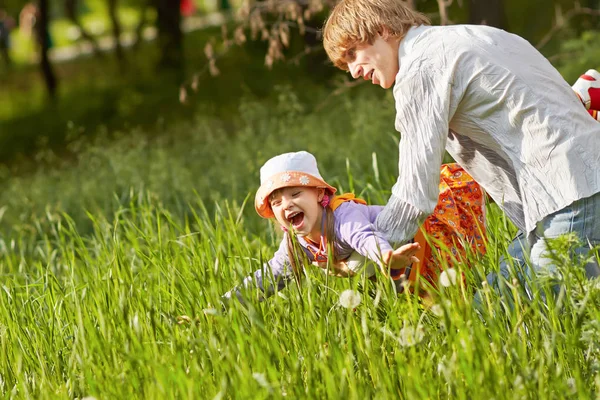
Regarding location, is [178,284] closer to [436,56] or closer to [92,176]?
[436,56]

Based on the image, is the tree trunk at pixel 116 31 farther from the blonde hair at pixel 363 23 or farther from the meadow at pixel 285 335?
the blonde hair at pixel 363 23

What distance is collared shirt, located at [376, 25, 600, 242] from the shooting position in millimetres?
2766

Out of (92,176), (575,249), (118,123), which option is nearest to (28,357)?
(575,249)

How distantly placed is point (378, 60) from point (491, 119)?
0.41 meters

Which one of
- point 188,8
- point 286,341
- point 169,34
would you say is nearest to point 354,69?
point 286,341

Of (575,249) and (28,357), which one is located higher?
(575,249)

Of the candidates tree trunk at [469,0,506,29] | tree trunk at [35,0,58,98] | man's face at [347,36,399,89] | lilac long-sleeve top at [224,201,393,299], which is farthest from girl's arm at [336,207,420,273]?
tree trunk at [35,0,58,98]

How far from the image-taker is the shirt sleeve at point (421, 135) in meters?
2.79

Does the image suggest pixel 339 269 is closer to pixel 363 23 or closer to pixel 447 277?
pixel 447 277

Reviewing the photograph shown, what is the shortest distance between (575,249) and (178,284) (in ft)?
4.63

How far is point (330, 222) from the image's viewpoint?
306cm

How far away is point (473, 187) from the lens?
3.23 metres

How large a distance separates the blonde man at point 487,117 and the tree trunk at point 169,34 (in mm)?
14539

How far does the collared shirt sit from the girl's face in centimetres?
30
